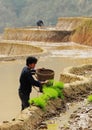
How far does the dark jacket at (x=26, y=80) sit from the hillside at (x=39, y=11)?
93.6 metres

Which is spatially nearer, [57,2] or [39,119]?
[39,119]

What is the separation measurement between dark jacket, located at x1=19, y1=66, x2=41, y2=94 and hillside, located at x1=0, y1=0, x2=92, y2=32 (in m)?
93.6

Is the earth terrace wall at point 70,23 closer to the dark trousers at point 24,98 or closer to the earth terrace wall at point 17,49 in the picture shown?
the earth terrace wall at point 17,49

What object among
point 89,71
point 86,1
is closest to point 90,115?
point 89,71

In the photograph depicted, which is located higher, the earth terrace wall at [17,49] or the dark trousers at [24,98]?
the dark trousers at [24,98]

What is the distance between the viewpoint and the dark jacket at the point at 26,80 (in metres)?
9.01

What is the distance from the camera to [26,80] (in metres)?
9.09

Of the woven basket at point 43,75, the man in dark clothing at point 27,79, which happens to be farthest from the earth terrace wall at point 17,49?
the man in dark clothing at point 27,79

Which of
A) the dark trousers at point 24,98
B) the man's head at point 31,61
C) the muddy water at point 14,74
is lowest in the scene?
the muddy water at point 14,74

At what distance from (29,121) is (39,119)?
638 millimetres

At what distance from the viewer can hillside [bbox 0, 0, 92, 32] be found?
362 feet

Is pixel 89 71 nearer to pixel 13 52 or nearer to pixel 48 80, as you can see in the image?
pixel 48 80

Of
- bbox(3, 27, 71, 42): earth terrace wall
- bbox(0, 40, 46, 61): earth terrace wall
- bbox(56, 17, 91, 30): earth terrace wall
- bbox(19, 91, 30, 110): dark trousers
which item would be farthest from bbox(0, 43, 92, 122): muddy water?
bbox(56, 17, 91, 30): earth terrace wall

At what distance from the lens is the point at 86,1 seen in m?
110
